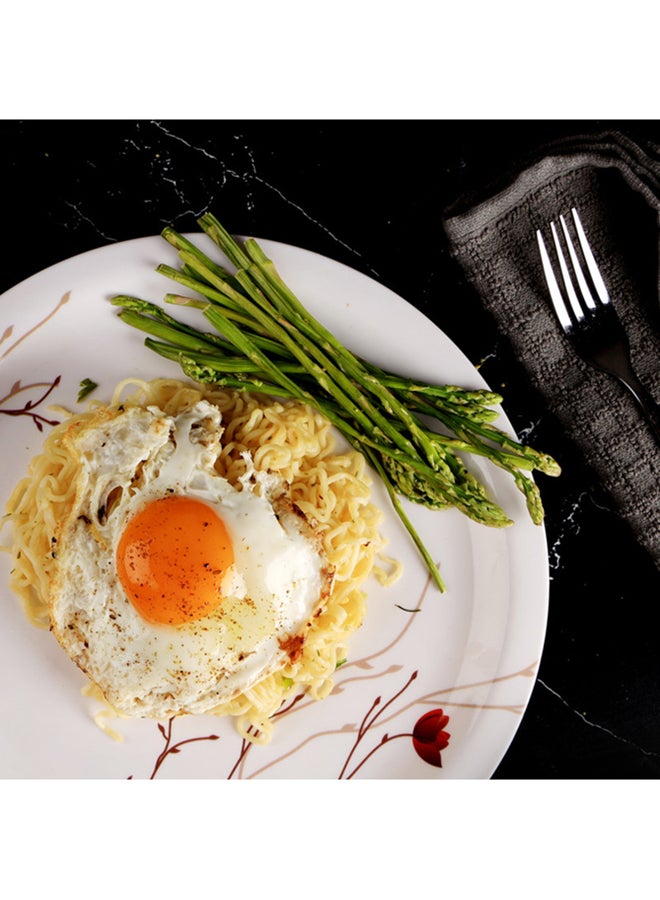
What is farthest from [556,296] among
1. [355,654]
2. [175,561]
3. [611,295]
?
[175,561]

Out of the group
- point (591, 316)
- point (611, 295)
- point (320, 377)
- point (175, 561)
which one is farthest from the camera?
point (611, 295)

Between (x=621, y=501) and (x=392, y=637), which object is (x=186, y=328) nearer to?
(x=392, y=637)

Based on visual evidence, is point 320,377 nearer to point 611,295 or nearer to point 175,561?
point 175,561

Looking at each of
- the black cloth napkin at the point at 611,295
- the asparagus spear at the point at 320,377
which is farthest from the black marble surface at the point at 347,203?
the asparagus spear at the point at 320,377

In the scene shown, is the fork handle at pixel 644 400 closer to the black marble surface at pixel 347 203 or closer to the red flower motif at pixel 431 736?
the black marble surface at pixel 347 203

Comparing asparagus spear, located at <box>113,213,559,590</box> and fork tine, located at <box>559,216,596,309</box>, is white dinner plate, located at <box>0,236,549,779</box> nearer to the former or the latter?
asparagus spear, located at <box>113,213,559,590</box>

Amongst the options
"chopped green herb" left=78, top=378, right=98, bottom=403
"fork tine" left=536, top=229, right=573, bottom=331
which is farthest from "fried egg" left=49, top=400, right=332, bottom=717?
"fork tine" left=536, top=229, right=573, bottom=331

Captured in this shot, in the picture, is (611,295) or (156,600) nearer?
(156,600)
